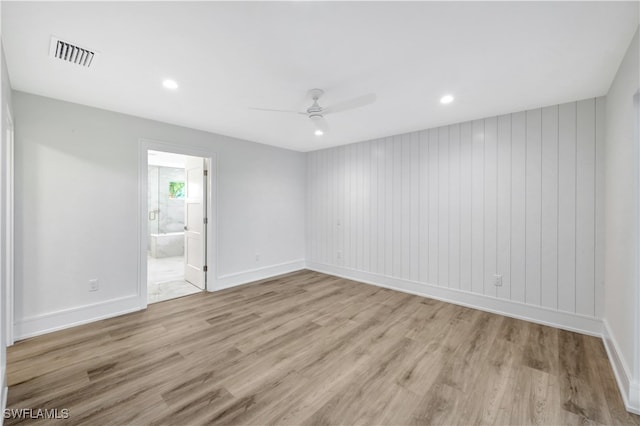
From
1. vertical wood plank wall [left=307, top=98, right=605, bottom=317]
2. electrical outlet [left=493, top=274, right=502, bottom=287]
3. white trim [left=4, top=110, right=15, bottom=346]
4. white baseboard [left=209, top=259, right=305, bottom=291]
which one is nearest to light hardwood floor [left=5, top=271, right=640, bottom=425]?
white trim [left=4, top=110, right=15, bottom=346]

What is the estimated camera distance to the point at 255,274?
477cm

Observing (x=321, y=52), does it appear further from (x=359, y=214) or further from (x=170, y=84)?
(x=359, y=214)

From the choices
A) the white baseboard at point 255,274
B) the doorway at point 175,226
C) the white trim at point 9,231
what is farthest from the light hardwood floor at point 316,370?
the doorway at point 175,226

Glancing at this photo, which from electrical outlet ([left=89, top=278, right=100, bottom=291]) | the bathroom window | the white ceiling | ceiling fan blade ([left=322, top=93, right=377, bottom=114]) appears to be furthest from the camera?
the bathroom window

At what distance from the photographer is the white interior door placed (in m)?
4.29

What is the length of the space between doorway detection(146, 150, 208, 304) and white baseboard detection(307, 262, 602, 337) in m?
2.85

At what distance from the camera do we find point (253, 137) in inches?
174

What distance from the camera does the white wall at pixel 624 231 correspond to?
5.73 ft

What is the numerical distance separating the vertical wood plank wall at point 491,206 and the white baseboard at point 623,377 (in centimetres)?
55

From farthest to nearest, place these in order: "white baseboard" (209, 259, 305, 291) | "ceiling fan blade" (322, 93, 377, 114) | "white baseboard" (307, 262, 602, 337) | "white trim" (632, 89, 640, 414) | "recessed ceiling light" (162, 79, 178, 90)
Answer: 1. "white baseboard" (209, 259, 305, 291)
2. "white baseboard" (307, 262, 602, 337)
3. "recessed ceiling light" (162, 79, 178, 90)
4. "ceiling fan blade" (322, 93, 377, 114)
5. "white trim" (632, 89, 640, 414)

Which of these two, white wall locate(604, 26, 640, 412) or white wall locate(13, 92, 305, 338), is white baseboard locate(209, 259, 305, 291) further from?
white wall locate(604, 26, 640, 412)

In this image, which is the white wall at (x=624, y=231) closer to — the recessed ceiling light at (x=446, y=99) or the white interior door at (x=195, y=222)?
the recessed ceiling light at (x=446, y=99)

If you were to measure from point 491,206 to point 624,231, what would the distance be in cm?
141

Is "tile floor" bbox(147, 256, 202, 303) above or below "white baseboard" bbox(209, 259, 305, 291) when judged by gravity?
below
